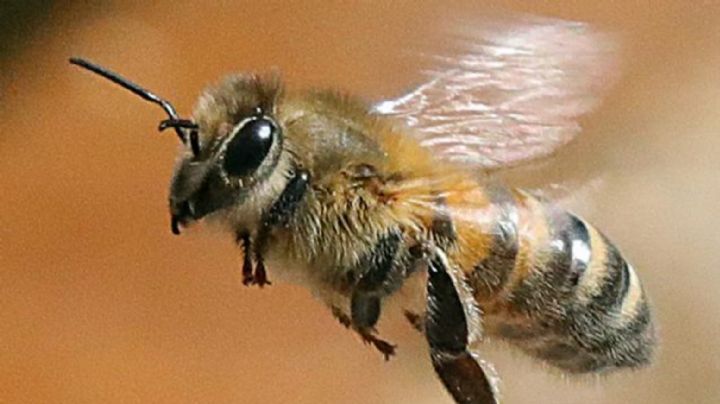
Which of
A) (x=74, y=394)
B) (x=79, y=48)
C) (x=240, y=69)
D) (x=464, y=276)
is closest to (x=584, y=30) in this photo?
(x=464, y=276)

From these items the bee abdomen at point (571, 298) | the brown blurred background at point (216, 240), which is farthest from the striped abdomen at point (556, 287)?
the brown blurred background at point (216, 240)

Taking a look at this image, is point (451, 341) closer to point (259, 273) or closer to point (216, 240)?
point (259, 273)

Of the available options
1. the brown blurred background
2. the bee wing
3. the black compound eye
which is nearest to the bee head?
the black compound eye

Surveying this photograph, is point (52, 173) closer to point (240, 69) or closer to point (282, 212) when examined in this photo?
point (240, 69)

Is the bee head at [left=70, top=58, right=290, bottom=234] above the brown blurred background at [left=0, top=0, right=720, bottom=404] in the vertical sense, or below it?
above

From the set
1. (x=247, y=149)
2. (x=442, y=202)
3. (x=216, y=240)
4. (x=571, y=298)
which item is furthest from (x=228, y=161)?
(x=216, y=240)

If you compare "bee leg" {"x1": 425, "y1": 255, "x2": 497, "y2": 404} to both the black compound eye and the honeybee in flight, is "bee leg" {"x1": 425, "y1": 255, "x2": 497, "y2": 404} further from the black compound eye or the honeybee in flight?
the black compound eye

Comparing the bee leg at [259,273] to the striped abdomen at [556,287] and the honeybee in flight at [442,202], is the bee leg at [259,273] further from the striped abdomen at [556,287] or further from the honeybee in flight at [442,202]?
the striped abdomen at [556,287]
